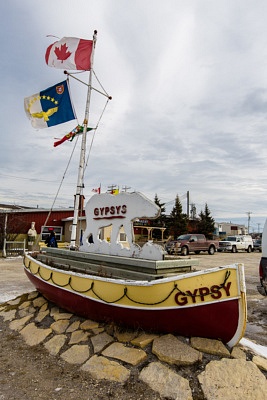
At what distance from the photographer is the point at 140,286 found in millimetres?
4328

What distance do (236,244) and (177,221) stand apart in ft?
34.9

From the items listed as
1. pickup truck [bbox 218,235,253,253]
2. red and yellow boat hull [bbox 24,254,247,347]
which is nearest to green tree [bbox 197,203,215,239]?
pickup truck [bbox 218,235,253,253]

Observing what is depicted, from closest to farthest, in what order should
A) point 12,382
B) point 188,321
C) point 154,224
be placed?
point 12,382
point 188,321
point 154,224

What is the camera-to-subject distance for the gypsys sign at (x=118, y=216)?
5137mm

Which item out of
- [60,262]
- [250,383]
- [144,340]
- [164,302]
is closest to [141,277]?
[164,302]

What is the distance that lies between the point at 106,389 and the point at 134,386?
1.17 feet

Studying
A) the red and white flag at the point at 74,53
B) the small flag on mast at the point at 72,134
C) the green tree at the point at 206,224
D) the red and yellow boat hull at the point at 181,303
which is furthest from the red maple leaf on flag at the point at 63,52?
the green tree at the point at 206,224

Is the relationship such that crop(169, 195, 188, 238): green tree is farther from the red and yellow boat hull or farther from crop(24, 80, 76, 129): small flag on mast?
the red and yellow boat hull

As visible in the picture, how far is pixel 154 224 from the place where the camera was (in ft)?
119

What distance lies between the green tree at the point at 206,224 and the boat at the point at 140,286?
38050 mm

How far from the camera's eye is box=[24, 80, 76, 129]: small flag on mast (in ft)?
28.7

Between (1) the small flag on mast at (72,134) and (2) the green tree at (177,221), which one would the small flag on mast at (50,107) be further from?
(2) the green tree at (177,221)

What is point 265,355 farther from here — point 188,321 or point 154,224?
point 154,224

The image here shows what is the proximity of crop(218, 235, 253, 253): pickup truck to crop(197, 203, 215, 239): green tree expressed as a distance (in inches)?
474
